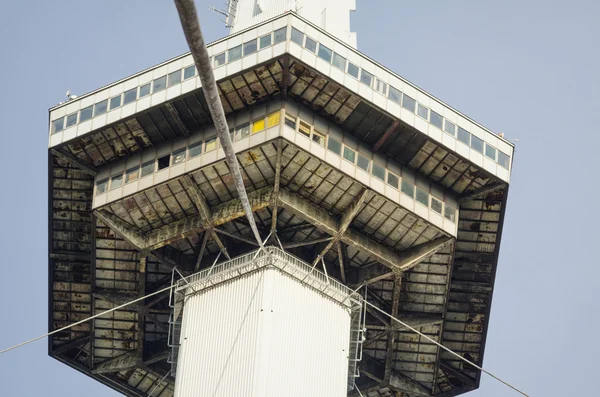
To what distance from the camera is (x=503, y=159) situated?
9875 centimetres

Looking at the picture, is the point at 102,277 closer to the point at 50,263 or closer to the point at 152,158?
the point at 50,263

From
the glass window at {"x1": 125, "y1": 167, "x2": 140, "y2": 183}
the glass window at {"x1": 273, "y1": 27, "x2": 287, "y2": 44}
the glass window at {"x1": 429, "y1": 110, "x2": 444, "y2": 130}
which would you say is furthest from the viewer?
the glass window at {"x1": 125, "y1": 167, "x2": 140, "y2": 183}

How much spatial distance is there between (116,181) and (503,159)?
83.0 feet

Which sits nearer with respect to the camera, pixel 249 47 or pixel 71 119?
pixel 249 47

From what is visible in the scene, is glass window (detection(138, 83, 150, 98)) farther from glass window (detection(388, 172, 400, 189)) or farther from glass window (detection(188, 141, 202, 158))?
glass window (detection(388, 172, 400, 189))

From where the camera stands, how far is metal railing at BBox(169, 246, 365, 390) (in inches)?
3772

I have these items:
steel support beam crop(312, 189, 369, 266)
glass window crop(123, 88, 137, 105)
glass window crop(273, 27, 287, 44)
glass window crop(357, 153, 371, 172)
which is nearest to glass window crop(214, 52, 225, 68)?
glass window crop(273, 27, 287, 44)

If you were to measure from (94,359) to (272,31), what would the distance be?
29.8 metres

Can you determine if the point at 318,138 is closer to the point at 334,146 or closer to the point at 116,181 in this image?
the point at 334,146

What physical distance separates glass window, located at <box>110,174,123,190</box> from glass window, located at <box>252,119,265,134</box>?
379 inches

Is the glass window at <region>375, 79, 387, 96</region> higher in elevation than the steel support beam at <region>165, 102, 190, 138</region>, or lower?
higher

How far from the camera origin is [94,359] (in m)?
109

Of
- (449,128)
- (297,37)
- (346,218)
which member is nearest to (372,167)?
→ (346,218)

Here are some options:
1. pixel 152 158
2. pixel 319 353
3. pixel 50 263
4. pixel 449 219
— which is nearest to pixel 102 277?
pixel 50 263
